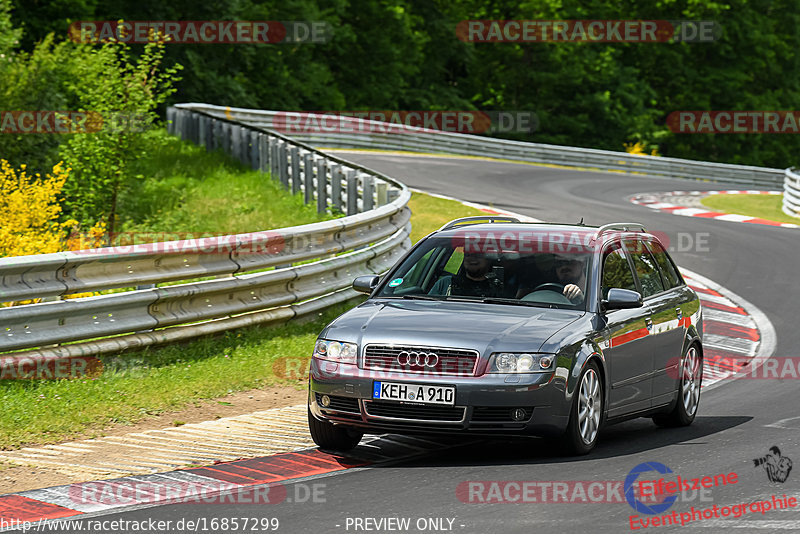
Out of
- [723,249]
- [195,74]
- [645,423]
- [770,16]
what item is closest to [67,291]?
[645,423]

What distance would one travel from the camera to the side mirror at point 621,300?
873 cm

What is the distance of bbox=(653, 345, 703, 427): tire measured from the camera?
393 inches

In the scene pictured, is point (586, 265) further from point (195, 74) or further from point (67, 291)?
point (195, 74)

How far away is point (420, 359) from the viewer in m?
7.93

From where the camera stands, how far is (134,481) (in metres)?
7.52

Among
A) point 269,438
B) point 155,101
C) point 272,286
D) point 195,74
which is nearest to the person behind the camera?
point 269,438

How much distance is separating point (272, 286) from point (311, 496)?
550 centimetres

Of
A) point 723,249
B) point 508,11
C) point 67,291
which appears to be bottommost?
point 723,249

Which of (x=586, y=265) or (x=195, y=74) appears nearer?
(x=586, y=265)
